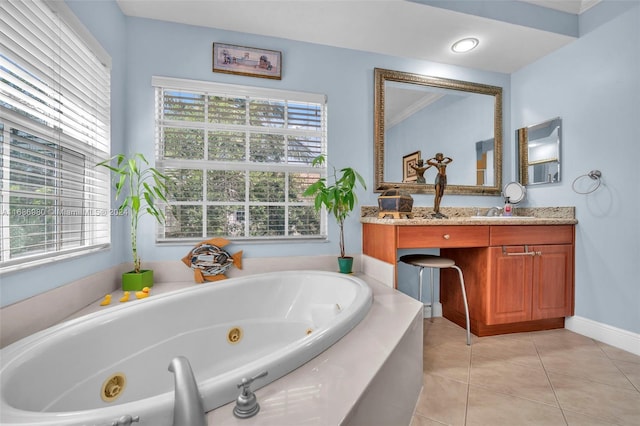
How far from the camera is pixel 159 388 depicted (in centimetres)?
127

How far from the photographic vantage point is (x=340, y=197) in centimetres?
201

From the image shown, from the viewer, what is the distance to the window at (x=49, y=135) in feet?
3.40

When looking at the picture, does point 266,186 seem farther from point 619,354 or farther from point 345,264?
point 619,354

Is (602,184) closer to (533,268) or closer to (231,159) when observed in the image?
(533,268)

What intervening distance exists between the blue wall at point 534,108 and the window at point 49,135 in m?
0.18

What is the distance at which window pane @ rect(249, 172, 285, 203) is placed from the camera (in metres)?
2.19

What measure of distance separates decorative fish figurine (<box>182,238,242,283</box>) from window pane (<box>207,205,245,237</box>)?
0.15 metres

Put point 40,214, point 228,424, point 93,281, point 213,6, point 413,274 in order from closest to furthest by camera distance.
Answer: point 228,424
point 40,214
point 93,281
point 213,6
point 413,274

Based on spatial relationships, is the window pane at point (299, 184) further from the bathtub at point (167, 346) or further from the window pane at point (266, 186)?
the bathtub at point (167, 346)

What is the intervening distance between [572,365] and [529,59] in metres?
2.35

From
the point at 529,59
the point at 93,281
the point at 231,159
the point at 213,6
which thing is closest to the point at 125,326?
the point at 93,281

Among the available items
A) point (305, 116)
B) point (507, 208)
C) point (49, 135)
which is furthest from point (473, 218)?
point (49, 135)

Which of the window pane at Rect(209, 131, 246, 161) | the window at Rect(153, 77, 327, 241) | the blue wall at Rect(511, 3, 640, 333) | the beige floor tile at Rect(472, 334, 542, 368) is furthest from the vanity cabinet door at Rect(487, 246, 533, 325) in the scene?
the window pane at Rect(209, 131, 246, 161)

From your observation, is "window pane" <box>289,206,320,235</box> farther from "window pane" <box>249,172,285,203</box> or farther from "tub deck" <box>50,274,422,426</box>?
"tub deck" <box>50,274,422,426</box>
